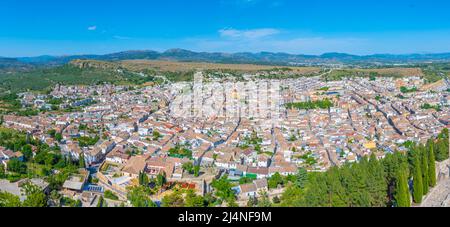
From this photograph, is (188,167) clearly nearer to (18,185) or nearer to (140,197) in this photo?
(140,197)

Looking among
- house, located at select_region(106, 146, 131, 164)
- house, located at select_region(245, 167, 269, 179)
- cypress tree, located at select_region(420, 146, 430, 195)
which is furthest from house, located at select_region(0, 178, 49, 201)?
cypress tree, located at select_region(420, 146, 430, 195)

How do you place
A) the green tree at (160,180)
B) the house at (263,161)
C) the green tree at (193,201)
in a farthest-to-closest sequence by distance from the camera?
the house at (263,161)
the green tree at (160,180)
the green tree at (193,201)

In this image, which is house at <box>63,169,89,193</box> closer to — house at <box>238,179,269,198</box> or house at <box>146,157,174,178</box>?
house at <box>146,157,174,178</box>

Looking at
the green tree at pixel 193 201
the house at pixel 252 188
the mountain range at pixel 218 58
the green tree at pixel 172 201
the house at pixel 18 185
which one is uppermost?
the mountain range at pixel 218 58

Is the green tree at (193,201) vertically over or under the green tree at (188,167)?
over

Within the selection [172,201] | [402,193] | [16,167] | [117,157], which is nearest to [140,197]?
[172,201]

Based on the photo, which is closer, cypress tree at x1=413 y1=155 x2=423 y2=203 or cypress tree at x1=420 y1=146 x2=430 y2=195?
cypress tree at x1=413 y1=155 x2=423 y2=203

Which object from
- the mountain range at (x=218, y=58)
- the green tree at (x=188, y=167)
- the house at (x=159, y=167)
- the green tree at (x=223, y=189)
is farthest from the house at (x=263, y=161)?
the mountain range at (x=218, y=58)


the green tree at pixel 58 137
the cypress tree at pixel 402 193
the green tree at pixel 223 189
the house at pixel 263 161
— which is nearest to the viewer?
the cypress tree at pixel 402 193

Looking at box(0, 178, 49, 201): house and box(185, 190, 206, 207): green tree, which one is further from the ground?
box(185, 190, 206, 207): green tree

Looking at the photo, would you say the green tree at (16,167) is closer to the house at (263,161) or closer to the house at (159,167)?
the house at (159,167)
